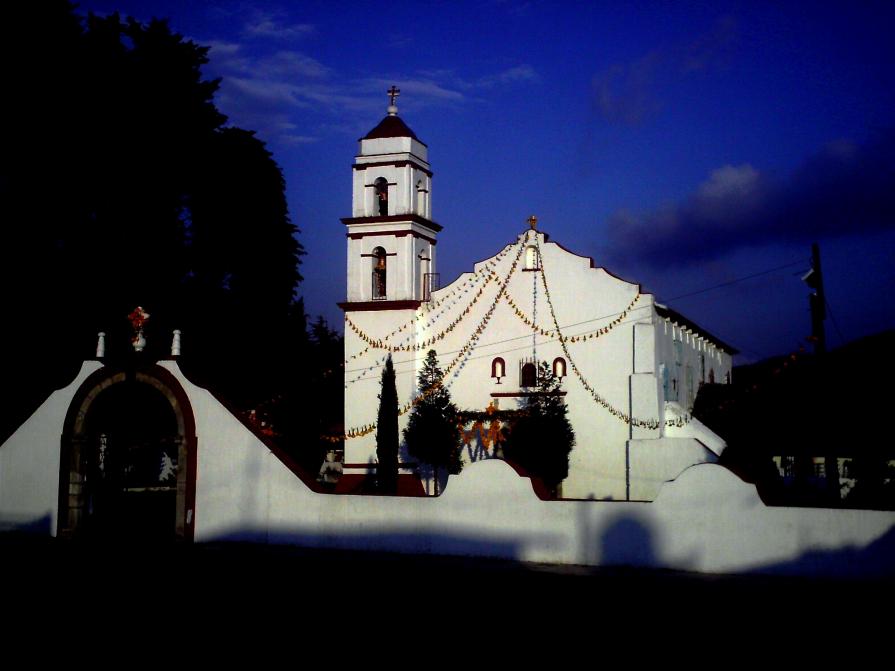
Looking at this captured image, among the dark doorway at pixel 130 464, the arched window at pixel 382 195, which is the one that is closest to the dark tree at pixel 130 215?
the dark doorway at pixel 130 464

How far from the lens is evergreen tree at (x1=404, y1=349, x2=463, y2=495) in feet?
101

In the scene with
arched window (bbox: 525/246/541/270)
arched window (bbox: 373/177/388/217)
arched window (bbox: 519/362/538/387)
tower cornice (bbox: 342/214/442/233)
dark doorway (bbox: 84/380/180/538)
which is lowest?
dark doorway (bbox: 84/380/180/538)

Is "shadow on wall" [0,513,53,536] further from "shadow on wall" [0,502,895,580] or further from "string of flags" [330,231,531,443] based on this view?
"string of flags" [330,231,531,443]

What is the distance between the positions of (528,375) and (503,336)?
4.79ft

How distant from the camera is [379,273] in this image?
33969 millimetres

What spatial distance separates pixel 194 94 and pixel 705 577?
28198mm

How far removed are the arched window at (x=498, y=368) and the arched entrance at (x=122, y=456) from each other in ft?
33.4

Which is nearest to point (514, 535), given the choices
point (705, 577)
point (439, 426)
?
point (705, 577)

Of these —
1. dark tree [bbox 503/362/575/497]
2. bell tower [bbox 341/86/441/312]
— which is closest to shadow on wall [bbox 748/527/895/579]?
dark tree [bbox 503/362/575/497]

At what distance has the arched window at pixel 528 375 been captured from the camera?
3194 centimetres

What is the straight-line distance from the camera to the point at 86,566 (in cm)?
1977

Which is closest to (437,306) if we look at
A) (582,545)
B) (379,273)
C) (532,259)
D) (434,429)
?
(379,273)

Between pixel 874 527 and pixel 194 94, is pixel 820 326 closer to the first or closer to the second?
pixel 874 527

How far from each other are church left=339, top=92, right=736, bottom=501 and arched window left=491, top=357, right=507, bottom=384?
0.10 ft
